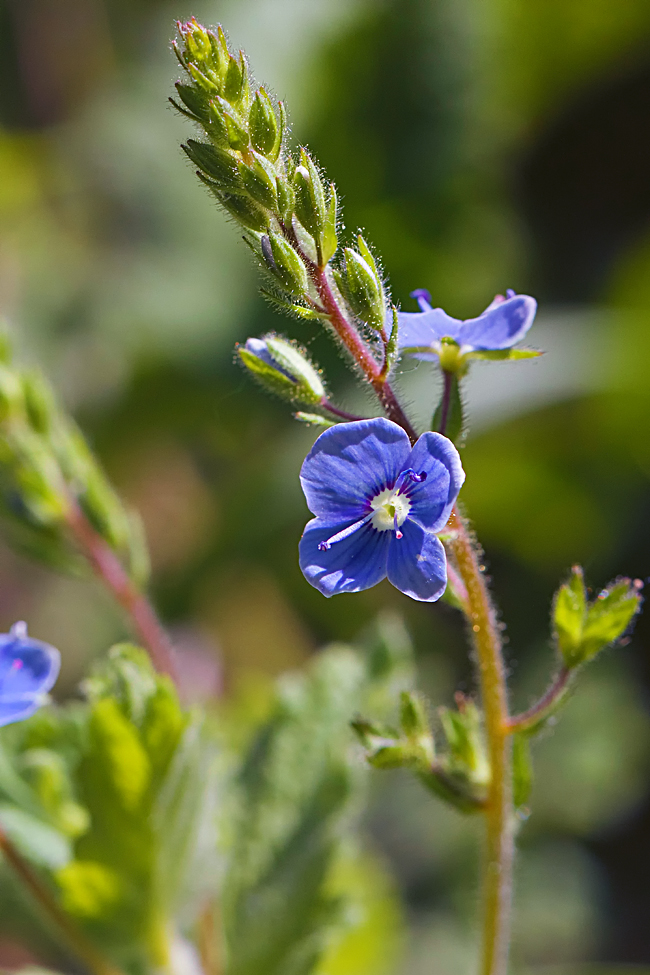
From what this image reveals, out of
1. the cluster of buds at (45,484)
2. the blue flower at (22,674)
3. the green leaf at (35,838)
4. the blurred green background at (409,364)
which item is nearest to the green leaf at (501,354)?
the blue flower at (22,674)

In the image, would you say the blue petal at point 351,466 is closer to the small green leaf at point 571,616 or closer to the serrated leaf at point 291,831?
the small green leaf at point 571,616

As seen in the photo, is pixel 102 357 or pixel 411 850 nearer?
pixel 411 850

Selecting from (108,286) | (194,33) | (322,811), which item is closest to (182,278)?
(108,286)

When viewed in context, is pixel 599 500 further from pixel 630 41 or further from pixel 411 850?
pixel 630 41

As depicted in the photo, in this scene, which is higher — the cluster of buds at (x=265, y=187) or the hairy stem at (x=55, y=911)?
the cluster of buds at (x=265, y=187)

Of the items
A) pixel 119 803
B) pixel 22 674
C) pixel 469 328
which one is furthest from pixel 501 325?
pixel 119 803
